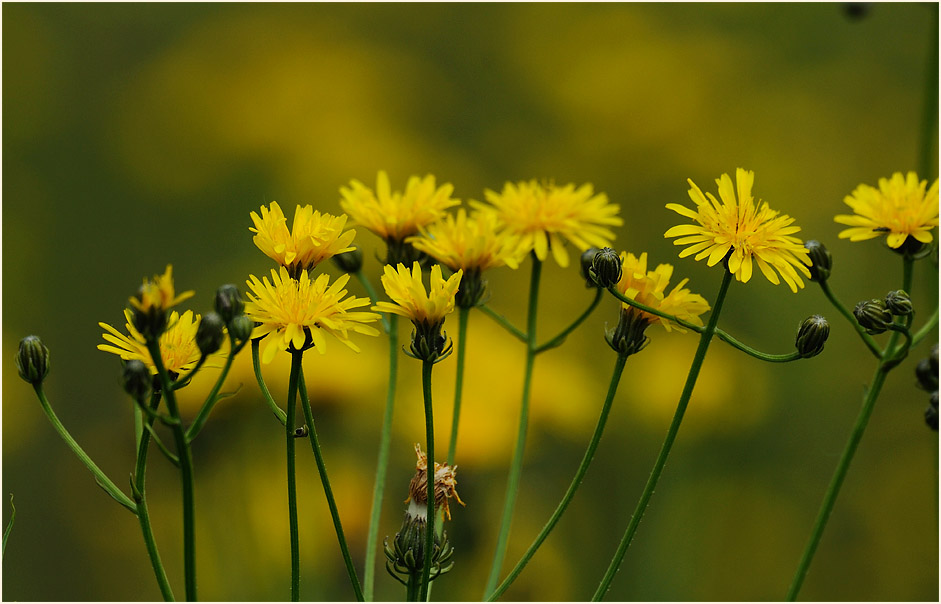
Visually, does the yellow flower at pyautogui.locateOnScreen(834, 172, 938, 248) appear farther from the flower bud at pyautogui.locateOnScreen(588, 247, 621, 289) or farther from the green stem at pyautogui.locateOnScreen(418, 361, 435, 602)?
the green stem at pyautogui.locateOnScreen(418, 361, 435, 602)

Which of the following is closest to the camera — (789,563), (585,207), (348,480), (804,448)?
(585,207)

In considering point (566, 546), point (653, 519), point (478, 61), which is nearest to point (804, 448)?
point (653, 519)

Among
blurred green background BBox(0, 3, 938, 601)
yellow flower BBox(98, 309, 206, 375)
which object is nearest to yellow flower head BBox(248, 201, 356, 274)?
yellow flower BBox(98, 309, 206, 375)

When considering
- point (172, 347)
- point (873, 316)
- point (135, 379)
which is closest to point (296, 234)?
point (172, 347)

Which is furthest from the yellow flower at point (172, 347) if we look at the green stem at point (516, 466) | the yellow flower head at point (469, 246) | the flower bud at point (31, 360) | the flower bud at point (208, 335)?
the green stem at point (516, 466)

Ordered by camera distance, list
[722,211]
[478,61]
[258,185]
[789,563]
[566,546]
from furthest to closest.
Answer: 1. [478,61]
2. [258,185]
3. [789,563]
4. [566,546]
5. [722,211]

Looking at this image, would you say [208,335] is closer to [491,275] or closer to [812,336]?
[812,336]

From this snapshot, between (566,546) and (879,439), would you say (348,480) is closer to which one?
(566,546)
